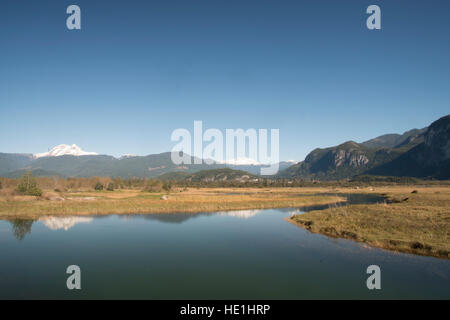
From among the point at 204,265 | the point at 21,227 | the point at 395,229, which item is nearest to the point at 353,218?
the point at 395,229

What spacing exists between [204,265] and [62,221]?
32.3 m

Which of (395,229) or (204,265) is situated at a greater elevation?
(395,229)

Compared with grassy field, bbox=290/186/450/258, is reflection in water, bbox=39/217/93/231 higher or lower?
lower

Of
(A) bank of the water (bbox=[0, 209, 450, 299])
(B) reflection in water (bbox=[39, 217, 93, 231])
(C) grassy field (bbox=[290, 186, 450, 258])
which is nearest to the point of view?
(A) bank of the water (bbox=[0, 209, 450, 299])

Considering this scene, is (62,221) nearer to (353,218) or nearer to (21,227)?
(21,227)

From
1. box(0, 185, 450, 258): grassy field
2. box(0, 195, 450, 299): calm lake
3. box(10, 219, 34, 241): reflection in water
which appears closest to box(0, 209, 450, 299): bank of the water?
box(0, 195, 450, 299): calm lake

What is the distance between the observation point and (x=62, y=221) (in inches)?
1652

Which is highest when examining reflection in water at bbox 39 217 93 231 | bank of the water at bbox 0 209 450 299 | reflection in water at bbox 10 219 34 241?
bank of the water at bbox 0 209 450 299

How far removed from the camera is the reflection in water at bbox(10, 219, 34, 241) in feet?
107

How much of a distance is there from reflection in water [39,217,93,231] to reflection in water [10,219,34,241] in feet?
6.71

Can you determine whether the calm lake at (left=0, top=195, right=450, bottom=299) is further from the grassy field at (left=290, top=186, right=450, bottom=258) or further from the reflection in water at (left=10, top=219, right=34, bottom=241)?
the grassy field at (left=290, top=186, right=450, bottom=258)

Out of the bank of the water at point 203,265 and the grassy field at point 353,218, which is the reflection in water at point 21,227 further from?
the grassy field at point 353,218

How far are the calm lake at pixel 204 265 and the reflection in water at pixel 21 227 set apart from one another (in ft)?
0.44
